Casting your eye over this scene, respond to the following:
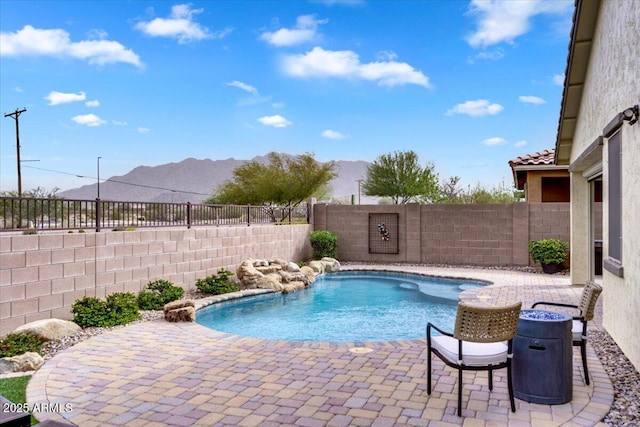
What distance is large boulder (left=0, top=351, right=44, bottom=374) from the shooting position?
5.05 metres

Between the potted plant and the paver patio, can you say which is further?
the potted plant

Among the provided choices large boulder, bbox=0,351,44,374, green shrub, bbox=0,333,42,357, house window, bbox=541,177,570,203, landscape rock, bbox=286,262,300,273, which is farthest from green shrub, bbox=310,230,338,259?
large boulder, bbox=0,351,44,374

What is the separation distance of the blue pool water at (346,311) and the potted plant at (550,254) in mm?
2429

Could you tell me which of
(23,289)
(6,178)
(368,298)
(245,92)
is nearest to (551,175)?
(368,298)

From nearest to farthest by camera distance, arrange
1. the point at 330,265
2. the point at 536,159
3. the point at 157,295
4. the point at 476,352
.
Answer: the point at 476,352 < the point at 157,295 < the point at 330,265 < the point at 536,159

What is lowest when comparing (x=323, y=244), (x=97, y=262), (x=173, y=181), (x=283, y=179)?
(x=323, y=244)

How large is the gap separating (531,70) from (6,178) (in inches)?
1504

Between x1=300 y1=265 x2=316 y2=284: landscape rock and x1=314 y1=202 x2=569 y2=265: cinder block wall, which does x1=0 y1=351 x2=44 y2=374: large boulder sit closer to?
x1=300 y1=265 x2=316 y2=284: landscape rock

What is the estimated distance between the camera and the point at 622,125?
5.30 m

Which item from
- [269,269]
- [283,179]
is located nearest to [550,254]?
[269,269]

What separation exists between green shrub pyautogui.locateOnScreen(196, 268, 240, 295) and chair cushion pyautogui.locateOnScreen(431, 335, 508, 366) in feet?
22.0

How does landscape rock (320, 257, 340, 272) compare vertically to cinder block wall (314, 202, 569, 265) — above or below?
below

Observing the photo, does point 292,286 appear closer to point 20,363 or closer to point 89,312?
point 89,312

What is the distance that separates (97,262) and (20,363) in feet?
9.70
